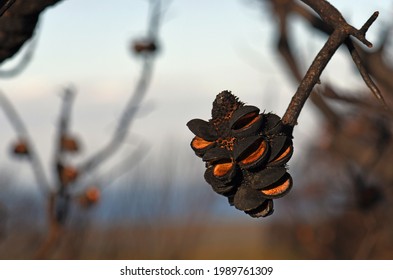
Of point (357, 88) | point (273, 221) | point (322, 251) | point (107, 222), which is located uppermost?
point (357, 88)

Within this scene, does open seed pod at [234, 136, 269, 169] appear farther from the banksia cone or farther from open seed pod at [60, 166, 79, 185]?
the banksia cone

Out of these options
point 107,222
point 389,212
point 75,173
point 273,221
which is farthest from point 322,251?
point 273,221

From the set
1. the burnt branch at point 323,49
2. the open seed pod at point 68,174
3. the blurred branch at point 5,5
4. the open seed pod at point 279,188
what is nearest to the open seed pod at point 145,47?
the open seed pod at point 68,174

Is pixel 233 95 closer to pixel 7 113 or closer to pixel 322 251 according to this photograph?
pixel 7 113

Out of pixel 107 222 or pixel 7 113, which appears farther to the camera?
pixel 107 222

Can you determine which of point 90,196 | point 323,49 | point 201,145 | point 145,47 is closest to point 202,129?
point 201,145

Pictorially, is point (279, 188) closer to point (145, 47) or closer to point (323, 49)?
point (323, 49)

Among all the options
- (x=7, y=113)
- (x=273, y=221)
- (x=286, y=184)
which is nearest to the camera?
(x=286, y=184)

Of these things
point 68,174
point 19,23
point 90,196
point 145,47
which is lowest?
point 90,196
